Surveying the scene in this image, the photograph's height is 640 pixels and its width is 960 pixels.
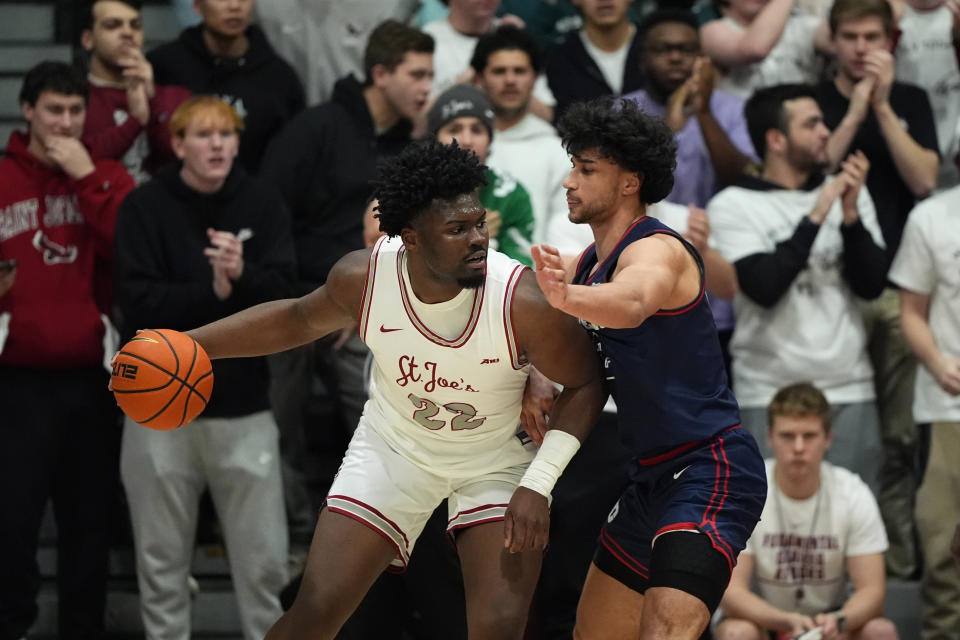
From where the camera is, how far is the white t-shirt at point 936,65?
797 centimetres

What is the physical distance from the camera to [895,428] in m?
7.39

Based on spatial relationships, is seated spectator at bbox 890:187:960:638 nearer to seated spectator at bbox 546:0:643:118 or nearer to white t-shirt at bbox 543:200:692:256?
white t-shirt at bbox 543:200:692:256

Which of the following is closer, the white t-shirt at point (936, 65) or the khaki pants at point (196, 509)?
the khaki pants at point (196, 509)

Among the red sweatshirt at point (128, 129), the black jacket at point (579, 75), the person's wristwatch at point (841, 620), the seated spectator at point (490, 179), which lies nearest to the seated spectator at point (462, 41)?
the black jacket at point (579, 75)

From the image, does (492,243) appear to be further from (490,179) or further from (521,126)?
(521,126)

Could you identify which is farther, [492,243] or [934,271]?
[934,271]

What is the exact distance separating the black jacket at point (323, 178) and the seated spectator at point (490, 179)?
0.74 m

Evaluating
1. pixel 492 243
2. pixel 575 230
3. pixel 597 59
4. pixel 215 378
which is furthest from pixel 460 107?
pixel 215 378

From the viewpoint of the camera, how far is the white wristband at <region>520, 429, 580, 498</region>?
4.63 meters

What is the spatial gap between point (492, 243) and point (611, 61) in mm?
1928

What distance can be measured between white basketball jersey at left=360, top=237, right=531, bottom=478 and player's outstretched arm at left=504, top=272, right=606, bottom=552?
0.07 meters

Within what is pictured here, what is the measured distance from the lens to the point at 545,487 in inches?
182

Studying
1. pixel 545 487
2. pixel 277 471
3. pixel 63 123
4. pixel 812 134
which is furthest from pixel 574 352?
pixel 63 123

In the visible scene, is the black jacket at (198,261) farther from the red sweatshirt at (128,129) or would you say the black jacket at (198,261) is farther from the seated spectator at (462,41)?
the seated spectator at (462,41)
